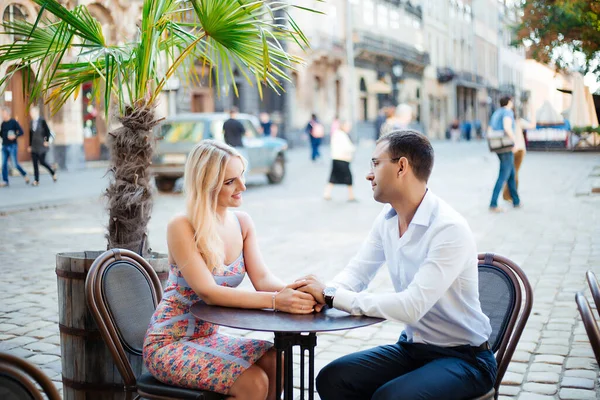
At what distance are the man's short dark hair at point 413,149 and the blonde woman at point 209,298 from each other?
2.04ft

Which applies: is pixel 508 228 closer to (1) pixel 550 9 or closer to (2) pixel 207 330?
(1) pixel 550 9

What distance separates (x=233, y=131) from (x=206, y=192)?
1413 cm

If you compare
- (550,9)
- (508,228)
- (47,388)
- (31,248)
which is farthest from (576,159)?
(47,388)

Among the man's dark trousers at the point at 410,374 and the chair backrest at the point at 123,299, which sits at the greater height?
the chair backrest at the point at 123,299

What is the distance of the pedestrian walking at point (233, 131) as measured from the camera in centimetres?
1711

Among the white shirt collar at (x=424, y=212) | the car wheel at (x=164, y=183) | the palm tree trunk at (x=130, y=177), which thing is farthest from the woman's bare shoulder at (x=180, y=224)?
the car wheel at (x=164, y=183)

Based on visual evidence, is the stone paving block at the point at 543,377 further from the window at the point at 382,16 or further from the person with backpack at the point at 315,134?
the window at the point at 382,16

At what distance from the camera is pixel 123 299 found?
3389mm

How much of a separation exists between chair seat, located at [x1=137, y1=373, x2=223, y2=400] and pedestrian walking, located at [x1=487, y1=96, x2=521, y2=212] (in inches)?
394

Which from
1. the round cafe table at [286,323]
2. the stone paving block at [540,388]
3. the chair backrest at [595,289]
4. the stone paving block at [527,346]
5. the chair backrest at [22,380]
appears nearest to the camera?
the chair backrest at [22,380]

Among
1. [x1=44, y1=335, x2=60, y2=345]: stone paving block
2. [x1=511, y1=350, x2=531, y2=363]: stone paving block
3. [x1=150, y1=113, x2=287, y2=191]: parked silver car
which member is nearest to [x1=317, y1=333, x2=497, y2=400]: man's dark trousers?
[x1=511, y1=350, x2=531, y2=363]: stone paving block

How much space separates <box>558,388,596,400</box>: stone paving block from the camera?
13.8 feet

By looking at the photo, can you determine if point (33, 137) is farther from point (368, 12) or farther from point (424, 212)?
point (368, 12)

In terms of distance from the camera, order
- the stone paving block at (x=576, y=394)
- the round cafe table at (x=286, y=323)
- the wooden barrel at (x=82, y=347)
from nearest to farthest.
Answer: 1. the round cafe table at (x=286, y=323)
2. the wooden barrel at (x=82, y=347)
3. the stone paving block at (x=576, y=394)
